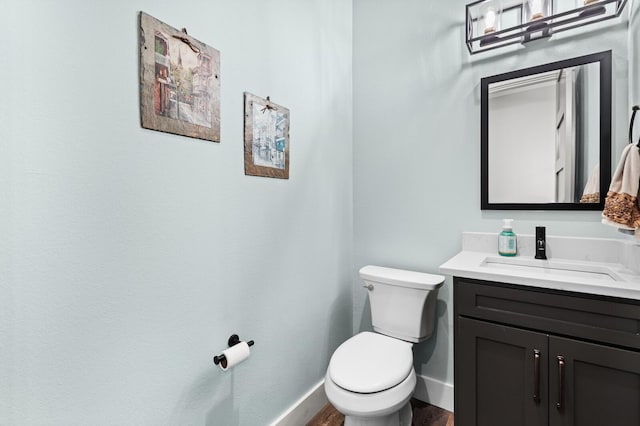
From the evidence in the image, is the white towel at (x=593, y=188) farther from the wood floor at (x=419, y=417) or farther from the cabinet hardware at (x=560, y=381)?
the wood floor at (x=419, y=417)

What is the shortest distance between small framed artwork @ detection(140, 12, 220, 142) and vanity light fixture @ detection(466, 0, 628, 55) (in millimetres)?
1314

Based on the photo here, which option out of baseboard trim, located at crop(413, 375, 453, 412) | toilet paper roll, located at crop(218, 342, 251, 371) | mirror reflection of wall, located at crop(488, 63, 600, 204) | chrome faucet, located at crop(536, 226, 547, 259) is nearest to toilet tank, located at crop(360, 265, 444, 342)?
baseboard trim, located at crop(413, 375, 453, 412)

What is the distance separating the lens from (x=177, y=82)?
3.69 ft

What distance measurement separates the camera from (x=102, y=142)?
3.08ft

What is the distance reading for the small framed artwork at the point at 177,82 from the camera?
1.04m

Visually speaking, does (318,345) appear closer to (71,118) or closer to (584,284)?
(584,284)

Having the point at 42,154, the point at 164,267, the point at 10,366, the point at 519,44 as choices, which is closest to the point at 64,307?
the point at 10,366

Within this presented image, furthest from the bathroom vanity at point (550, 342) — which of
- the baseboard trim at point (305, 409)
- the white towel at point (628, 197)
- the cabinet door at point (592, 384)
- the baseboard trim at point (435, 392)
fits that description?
the baseboard trim at point (305, 409)

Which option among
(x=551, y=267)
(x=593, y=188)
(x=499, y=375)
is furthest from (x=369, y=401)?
(x=593, y=188)

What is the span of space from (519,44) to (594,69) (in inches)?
14.0

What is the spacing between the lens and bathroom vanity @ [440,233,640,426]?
1064mm

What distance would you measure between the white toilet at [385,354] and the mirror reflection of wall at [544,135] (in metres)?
0.66

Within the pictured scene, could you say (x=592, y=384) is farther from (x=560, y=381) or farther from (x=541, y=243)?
(x=541, y=243)

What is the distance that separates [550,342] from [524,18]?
4.88 ft
